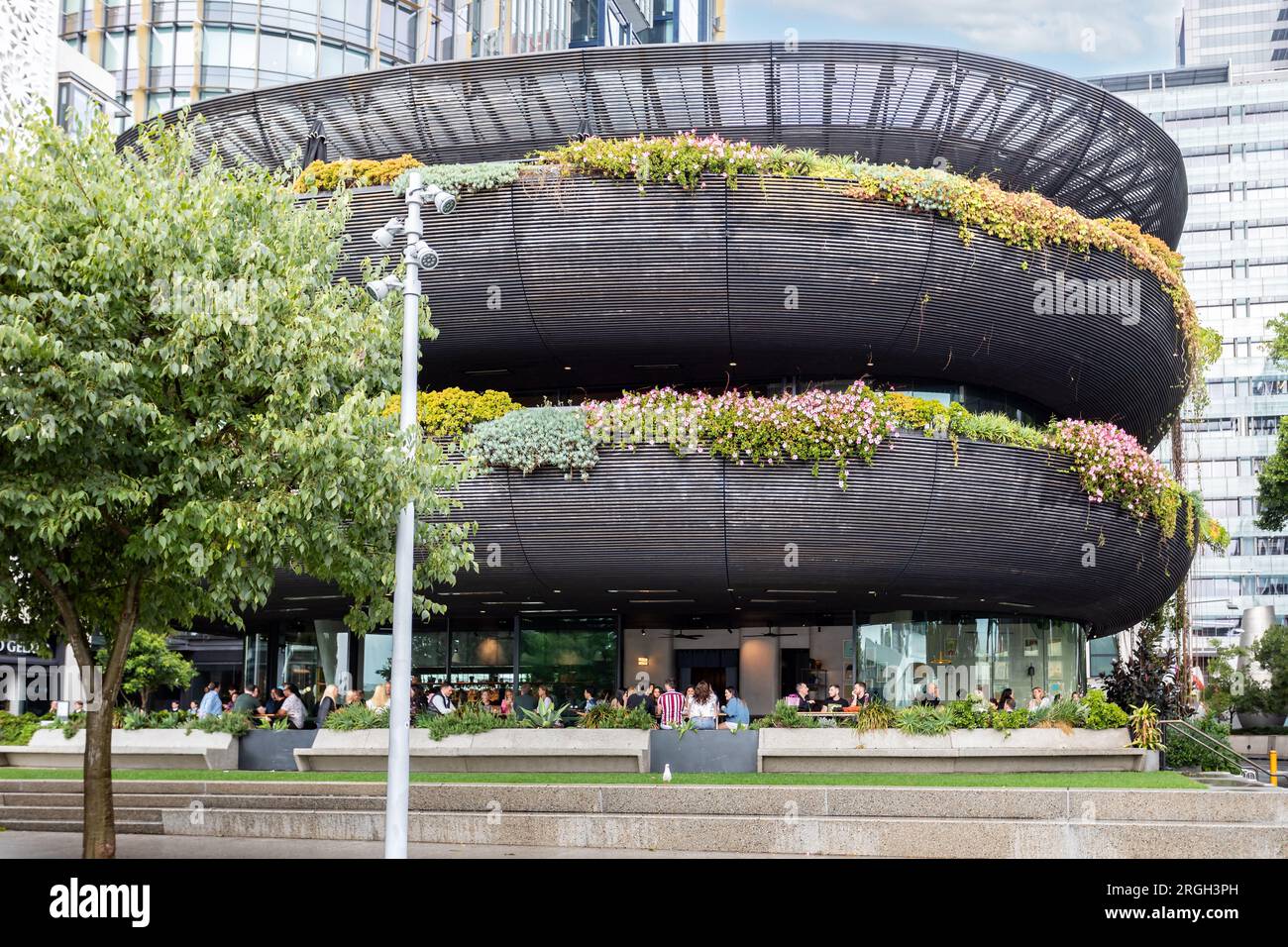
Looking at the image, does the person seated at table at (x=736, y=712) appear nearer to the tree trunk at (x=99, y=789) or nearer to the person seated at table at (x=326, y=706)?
the person seated at table at (x=326, y=706)

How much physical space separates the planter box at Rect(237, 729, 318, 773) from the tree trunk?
8986 mm

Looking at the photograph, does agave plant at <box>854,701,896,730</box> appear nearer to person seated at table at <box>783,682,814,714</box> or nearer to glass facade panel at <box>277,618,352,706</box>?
person seated at table at <box>783,682,814,714</box>

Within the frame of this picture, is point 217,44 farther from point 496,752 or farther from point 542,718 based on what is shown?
point 496,752

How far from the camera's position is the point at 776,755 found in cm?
2183

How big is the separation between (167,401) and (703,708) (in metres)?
11.9

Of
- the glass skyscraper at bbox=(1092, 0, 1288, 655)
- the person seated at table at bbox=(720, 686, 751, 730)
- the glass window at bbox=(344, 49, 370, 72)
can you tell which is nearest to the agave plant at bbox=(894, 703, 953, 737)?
the person seated at table at bbox=(720, 686, 751, 730)

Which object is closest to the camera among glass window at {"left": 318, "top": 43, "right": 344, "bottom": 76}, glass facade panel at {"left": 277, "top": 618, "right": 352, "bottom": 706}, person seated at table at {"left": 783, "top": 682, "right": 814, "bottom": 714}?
person seated at table at {"left": 783, "top": 682, "right": 814, "bottom": 714}

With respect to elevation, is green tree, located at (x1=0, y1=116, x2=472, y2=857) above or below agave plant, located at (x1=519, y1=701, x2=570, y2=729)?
above

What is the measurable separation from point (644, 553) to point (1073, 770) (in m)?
7.96

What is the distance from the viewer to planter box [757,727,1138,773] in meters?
21.7

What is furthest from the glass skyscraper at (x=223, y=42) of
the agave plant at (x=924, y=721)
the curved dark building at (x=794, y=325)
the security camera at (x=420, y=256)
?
the security camera at (x=420, y=256)
